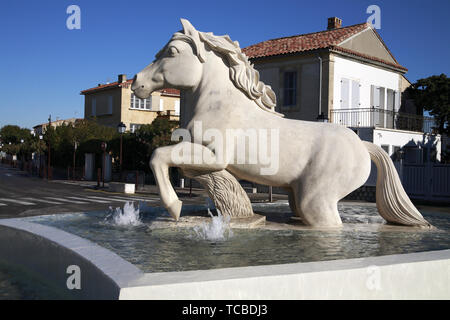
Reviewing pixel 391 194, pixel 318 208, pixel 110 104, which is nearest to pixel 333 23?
pixel 110 104

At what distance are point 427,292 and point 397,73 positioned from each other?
1007 inches

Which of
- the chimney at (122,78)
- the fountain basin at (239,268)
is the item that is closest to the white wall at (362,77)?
the fountain basin at (239,268)

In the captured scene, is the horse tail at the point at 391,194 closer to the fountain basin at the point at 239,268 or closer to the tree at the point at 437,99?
the fountain basin at the point at 239,268

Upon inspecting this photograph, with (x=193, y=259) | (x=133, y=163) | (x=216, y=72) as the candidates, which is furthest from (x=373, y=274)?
(x=133, y=163)

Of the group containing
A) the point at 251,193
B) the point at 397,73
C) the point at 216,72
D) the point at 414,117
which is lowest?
the point at 251,193

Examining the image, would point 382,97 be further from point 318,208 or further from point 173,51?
point 173,51

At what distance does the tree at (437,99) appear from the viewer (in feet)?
82.7

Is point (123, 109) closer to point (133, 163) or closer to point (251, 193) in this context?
point (133, 163)

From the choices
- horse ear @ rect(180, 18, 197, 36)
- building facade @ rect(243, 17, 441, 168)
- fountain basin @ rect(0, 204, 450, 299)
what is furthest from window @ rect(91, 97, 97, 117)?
fountain basin @ rect(0, 204, 450, 299)

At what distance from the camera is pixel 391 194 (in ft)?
19.0

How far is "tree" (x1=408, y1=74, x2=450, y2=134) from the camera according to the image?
82.7 ft

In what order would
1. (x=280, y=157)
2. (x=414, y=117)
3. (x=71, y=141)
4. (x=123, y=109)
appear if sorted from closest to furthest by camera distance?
(x=280, y=157), (x=414, y=117), (x=71, y=141), (x=123, y=109)

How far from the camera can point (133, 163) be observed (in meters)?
28.8

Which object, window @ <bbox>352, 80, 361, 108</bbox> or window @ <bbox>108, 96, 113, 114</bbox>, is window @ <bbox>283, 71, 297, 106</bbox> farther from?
window @ <bbox>108, 96, 113, 114</bbox>
